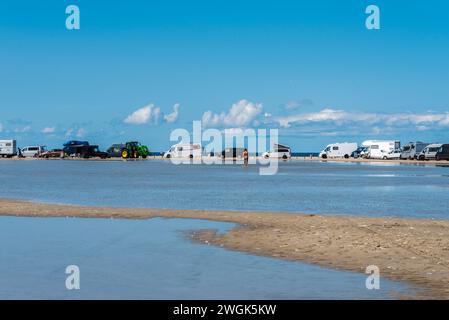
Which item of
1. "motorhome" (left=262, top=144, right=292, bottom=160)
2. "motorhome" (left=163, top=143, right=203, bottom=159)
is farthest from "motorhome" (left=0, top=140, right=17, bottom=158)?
"motorhome" (left=262, top=144, right=292, bottom=160)

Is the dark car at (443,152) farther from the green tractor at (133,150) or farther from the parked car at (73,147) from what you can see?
the parked car at (73,147)

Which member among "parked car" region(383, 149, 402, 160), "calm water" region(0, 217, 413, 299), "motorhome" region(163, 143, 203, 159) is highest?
"motorhome" region(163, 143, 203, 159)

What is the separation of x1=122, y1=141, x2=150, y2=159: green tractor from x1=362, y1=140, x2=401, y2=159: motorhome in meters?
35.3

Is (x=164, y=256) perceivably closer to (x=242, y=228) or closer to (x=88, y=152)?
(x=242, y=228)

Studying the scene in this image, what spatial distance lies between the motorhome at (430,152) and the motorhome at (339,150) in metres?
19.7

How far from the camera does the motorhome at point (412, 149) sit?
10012 cm

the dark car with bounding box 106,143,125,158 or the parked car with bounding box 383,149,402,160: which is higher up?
the dark car with bounding box 106,143,125,158

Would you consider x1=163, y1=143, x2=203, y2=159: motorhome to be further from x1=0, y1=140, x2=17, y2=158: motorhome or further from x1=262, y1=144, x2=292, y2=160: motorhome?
x1=0, y1=140, x2=17, y2=158: motorhome

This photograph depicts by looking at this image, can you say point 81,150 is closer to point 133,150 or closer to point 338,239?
point 133,150

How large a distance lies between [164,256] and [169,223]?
6.55 meters

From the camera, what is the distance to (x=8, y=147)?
399ft

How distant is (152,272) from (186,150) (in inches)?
4142

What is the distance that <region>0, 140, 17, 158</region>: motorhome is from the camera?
121250 millimetres

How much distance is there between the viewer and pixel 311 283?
12.1 meters
